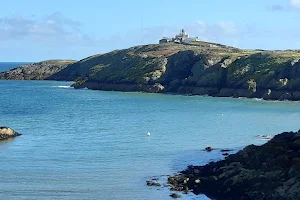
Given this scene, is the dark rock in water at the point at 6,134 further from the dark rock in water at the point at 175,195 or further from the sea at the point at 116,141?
the dark rock in water at the point at 175,195

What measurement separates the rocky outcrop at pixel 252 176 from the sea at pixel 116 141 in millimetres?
1658

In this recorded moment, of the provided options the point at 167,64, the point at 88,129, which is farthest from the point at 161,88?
the point at 88,129

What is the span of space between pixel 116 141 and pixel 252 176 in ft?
77.3

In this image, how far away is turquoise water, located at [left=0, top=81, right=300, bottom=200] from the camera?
123ft

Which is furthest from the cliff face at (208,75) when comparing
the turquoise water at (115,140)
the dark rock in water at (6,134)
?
the dark rock in water at (6,134)

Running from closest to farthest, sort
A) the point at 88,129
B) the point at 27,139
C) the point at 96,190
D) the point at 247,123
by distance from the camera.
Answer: the point at 96,190 → the point at 27,139 → the point at 88,129 → the point at 247,123

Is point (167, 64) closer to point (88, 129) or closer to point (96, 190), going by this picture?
point (88, 129)

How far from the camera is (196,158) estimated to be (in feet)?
154

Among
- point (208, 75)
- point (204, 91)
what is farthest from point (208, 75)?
point (204, 91)

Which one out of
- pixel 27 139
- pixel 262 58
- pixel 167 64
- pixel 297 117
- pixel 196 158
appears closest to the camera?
pixel 196 158

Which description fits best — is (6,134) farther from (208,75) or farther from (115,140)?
(208,75)

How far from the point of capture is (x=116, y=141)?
56062mm

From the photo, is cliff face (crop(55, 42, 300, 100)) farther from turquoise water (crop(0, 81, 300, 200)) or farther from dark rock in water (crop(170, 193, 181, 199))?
dark rock in water (crop(170, 193, 181, 199))

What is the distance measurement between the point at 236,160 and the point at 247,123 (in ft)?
110
